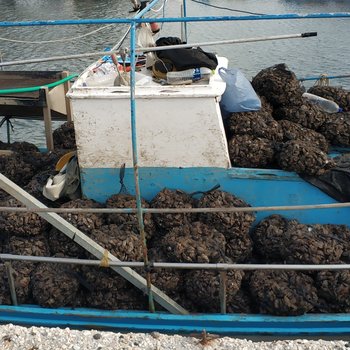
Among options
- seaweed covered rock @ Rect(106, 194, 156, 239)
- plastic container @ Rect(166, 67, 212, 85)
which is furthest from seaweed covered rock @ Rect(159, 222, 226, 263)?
plastic container @ Rect(166, 67, 212, 85)

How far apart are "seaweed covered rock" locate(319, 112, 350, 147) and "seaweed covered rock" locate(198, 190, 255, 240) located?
1.69 meters

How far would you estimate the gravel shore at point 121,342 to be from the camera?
4418mm

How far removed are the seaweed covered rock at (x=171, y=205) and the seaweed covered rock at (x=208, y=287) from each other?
2.05ft

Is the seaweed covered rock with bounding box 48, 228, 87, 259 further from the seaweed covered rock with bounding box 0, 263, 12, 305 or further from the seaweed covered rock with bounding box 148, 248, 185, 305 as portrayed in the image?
the seaweed covered rock with bounding box 148, 248, 185, 305

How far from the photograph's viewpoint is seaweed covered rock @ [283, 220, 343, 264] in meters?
4.70

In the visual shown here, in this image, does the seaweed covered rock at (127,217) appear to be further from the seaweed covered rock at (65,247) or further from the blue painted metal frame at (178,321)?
the blue painted metal frame at (178,321)

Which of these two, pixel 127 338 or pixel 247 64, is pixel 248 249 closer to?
pixel 127 338

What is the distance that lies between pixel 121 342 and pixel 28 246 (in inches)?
57.2

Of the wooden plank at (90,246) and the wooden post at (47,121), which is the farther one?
the wooden post at (47,121)

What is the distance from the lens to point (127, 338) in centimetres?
459

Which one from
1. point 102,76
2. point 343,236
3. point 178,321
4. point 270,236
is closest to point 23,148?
point 102,76

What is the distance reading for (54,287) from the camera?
478cm

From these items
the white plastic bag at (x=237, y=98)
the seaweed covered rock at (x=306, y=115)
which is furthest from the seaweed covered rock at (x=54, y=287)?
the seaweed covered rock at (x=306, y=115)

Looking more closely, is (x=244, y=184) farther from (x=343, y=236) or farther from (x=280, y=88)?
(x=280, y=88)
